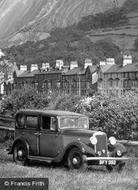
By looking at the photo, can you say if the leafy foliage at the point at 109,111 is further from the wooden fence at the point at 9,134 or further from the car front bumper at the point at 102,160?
the car front bumper at the point at 102,160

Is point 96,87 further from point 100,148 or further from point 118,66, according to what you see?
point 100,148

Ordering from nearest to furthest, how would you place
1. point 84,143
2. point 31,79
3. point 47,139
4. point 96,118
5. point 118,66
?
point 84,143 → point 47,139 → point 96,118 → point 118,66 → point 31,79

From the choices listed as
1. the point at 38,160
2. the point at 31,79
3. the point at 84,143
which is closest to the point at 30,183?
the point at 84,143

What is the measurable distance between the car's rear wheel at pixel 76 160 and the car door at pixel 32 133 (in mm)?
1975

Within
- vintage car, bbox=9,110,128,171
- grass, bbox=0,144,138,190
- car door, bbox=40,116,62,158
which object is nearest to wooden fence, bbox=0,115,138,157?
vintage car, bbox=9,110,128,171

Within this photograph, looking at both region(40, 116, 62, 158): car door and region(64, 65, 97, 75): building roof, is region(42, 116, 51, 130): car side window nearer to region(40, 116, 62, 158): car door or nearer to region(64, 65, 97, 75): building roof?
region(40, 116, 62, 158): car door

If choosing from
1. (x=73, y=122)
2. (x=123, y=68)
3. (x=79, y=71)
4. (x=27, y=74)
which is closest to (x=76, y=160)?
(x=73, y=122)

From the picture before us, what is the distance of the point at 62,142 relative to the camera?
65.9ft

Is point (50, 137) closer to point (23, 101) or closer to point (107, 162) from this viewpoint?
point (107, 162)

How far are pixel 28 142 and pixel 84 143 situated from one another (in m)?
3.01

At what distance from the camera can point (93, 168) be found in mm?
20859

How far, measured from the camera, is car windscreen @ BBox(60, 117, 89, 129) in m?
20.4

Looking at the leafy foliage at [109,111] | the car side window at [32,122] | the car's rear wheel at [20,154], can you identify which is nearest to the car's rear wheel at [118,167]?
the car side window at [32,122]

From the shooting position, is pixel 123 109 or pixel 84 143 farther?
pixel 123 109
